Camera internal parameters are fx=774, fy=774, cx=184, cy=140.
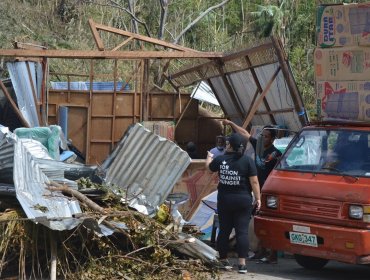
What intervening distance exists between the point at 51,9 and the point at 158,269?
25.3m

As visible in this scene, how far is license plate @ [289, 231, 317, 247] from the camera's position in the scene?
29.6 ft

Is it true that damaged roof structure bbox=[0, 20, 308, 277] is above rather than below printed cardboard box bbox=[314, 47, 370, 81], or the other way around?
below

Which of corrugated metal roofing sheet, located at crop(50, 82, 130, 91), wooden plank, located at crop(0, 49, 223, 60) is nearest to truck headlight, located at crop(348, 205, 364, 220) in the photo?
wooden plank, located at crop(0, 49, 223, 60)

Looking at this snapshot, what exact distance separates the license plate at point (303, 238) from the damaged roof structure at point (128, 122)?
38.0 inches

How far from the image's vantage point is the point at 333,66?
10.1 meters

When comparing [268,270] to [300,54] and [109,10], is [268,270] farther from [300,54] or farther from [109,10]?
[109,10]

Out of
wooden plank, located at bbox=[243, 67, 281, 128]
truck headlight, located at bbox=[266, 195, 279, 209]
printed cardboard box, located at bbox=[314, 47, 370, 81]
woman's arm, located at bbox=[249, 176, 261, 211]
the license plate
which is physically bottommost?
the license plate

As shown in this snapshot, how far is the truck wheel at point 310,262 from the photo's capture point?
10281mm

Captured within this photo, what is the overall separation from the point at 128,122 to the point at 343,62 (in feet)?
29.3

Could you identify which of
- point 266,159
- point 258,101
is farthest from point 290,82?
point 266,159

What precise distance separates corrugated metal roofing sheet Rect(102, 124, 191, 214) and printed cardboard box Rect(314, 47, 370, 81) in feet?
7.34

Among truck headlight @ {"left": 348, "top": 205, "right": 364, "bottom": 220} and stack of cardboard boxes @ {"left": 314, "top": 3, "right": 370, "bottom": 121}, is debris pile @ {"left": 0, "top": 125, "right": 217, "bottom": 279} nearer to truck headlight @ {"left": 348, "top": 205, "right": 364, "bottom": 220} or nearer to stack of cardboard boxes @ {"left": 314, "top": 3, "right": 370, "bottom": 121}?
truck headlight @ {"left": 348, "top": 205, "right": 364, "bottom": 220}

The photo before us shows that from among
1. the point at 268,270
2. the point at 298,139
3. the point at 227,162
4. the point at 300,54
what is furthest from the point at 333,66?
the point at 300,54

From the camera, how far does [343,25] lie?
9.98 metres
